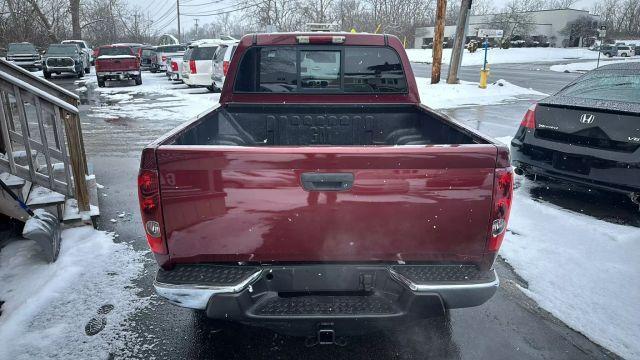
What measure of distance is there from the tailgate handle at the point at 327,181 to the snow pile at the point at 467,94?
1329cm

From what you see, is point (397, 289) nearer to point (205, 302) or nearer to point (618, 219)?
point (205, 302)

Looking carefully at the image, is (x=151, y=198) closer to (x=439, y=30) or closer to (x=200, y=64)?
(x=200, y=64)

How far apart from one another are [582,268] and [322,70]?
10.1ft

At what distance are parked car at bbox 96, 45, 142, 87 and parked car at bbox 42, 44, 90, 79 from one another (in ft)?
14.5

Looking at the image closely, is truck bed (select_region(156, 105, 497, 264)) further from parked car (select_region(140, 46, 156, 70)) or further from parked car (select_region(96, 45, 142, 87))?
parked car (select_region(140, 46, 156, 70))

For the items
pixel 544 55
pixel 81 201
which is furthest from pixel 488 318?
pixel 544 55

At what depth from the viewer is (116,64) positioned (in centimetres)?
2097

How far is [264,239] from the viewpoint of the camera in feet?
7.86

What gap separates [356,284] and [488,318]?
4.98 ft

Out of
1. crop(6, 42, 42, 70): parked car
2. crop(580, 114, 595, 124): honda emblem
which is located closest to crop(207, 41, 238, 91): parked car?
crop(580, 114, 595, 124): honda emblem

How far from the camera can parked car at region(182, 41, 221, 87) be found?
1820cm

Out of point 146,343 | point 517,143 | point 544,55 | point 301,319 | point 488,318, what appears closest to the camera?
point 301,319

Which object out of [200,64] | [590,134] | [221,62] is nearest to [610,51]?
[200,64]

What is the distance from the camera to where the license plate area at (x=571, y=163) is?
520cm
